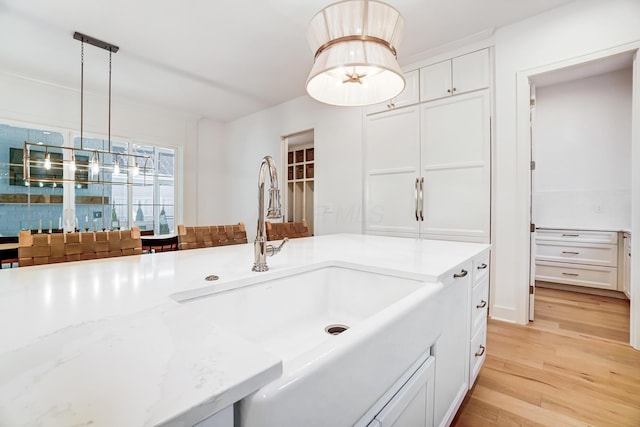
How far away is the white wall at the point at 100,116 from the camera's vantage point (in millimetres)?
3575

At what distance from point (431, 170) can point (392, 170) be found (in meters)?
0.44

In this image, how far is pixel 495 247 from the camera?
8.64 feet

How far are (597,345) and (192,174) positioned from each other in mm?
5615

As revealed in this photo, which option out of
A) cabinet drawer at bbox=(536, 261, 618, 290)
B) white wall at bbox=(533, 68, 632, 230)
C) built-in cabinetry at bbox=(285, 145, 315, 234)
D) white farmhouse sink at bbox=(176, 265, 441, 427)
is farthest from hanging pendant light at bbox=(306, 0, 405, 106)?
built-in cabinetry at bbox=(285, 145, 315, 234)

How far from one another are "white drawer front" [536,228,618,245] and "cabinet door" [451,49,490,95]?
2.25 metres

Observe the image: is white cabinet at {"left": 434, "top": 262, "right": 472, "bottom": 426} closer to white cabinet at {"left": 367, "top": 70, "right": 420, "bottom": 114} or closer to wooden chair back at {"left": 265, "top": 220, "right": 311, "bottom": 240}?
wooden chair back at {"left": 265, "top": 220, "right": 311, "bottom": 240}

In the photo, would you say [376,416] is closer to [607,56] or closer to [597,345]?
[597,345]

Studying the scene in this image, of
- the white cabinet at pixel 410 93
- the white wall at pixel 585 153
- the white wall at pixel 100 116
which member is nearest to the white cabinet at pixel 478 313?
the white cabinet at pixel 410 93

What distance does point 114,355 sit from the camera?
0.44m

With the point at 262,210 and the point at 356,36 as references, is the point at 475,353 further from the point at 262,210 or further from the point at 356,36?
the point at 356,36

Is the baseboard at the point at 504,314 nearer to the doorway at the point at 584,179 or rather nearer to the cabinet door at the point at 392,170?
the doorway at the point at 584,179

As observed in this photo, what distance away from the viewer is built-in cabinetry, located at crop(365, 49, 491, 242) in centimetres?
272

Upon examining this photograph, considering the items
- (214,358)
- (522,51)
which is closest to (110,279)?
(214,358)

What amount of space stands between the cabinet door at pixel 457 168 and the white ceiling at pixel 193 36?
26.3 inches
